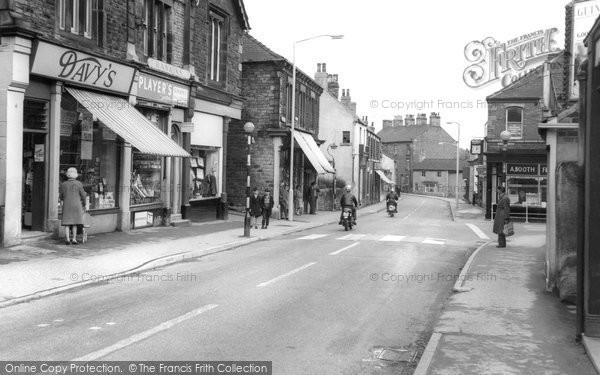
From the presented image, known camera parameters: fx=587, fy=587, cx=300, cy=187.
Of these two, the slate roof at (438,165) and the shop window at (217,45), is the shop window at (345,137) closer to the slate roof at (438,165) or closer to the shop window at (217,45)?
the shop window at (217,45)

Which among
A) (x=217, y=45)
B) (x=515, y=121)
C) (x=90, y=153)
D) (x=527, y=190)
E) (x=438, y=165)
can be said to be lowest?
(x=527, y=190)

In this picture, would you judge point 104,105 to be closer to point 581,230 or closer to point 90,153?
point 90,153

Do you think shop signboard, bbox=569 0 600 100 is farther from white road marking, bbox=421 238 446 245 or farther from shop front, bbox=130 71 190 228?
shop front, bbox=130 71 190 228

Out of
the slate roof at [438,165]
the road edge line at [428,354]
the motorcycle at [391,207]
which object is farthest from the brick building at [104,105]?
the slate roof at [438,165]

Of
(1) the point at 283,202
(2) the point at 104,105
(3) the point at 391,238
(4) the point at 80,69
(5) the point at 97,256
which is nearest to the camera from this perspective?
(5) the point at 97,256

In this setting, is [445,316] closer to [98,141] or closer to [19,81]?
[19,81]

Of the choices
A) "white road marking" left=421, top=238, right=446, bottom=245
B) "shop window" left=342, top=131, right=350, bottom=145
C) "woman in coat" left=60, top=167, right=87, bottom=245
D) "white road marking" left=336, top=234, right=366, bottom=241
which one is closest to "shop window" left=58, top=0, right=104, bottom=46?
"woman in coat" left=60, top=167, right=87, bottom=245

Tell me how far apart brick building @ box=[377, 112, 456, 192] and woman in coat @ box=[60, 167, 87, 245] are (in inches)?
3704

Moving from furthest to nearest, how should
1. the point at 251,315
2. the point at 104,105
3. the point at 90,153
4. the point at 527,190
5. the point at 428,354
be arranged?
the point at 527,190 → the point at 90,153 → the point at 104,105 → the point at 251,315 → the point at 428,354

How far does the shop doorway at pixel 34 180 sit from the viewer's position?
15.1 metres

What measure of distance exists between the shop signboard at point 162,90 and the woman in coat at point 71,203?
5.39 m

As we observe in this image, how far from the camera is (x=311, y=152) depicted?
34.2 metres

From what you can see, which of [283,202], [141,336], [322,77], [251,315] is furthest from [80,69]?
[322,77]

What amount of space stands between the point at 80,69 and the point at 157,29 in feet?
18.0
